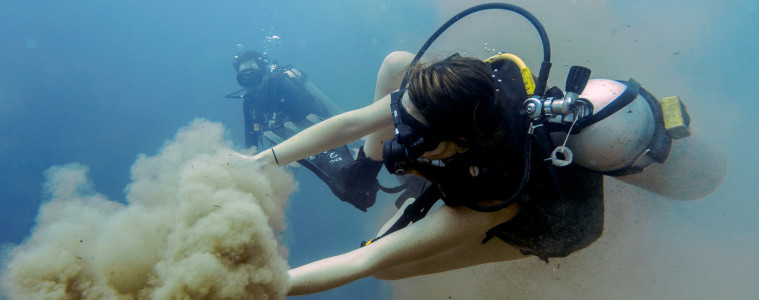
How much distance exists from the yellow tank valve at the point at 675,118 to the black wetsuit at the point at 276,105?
20.0 ft

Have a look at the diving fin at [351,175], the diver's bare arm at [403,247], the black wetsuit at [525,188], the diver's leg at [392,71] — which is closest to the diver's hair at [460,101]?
the black wetsuit at [525,188]

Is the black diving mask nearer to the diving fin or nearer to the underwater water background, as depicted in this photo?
the underwater water background

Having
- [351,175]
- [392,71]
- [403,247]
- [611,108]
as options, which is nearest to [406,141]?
[403,247]

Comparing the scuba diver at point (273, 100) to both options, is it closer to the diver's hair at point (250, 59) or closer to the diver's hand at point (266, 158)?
the diver's hair at point (250, 59)

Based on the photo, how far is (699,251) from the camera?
3.88 meters

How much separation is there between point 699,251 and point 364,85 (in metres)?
22.6

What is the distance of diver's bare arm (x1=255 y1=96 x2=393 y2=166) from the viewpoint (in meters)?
2.33

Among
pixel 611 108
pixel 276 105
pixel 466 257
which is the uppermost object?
pixel 276 105

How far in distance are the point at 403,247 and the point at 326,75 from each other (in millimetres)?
29798

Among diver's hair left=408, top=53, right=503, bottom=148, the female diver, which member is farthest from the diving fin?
diver's hair left=408, top=53, right=503, bottom=148

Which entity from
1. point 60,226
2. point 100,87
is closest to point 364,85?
point 60,226

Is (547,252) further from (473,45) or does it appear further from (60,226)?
(473,45)

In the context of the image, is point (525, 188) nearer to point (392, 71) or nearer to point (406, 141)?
point (406, 141)

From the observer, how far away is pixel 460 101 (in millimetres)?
1414
